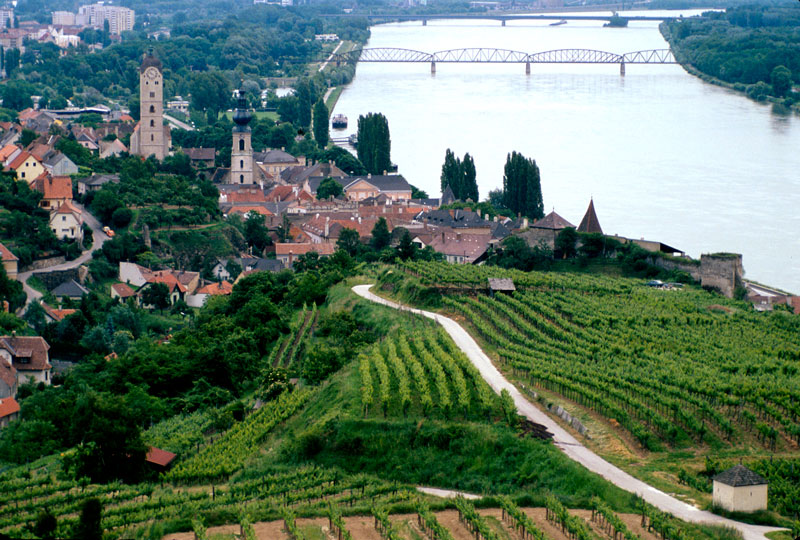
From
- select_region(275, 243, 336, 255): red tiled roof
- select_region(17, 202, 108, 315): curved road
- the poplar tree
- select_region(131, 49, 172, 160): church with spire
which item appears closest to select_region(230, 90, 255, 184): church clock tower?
select_region(131, 49, 172, 160): church with spire

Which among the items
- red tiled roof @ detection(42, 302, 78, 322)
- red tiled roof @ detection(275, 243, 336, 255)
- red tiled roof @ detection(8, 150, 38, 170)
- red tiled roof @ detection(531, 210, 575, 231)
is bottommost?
red tiled roof @ detection(275, 243, 336, 255)

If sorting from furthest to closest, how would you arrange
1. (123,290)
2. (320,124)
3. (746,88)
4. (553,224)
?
(746,88) < (320,124) < (553,224) < (123,290)

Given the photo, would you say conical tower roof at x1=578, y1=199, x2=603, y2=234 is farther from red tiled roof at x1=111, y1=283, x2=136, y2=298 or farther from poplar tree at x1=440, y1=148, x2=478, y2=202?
poplar tree at x1=440, y1=148, x2=478, y2=202

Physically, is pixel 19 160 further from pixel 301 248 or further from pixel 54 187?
pixel 301 248

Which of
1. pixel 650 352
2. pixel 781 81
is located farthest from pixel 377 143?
pixel 650 352

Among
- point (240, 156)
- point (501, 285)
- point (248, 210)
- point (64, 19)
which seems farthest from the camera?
point (64, 19)

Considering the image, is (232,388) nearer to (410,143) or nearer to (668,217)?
(668,217)

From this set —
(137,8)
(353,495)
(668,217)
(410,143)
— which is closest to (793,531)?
(353,495)

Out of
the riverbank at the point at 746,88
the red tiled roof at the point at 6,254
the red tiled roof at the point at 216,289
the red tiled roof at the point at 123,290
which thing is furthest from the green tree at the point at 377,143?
the riverbank at the point at 746,88
